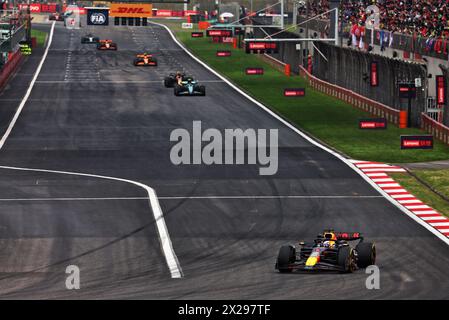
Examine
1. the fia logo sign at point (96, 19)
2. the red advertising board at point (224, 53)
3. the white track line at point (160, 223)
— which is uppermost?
the fia logo sign at point (96, 19)

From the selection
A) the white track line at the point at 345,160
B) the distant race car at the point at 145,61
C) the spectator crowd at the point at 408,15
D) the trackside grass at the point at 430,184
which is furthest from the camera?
the distant race car at the point at 145,61

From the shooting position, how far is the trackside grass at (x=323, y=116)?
Result: 190 feet

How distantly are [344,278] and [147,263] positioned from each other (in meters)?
5.64

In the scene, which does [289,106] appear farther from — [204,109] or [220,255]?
[220,255]

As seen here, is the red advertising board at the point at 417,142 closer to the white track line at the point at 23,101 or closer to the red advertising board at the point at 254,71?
the white track line at the point at 23,101

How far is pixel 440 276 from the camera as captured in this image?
1200 inches

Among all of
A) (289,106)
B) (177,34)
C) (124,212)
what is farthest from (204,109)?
(177,34)

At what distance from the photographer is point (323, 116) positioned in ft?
245

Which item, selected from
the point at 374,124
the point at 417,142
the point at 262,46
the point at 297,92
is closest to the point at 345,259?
the point at 417,142

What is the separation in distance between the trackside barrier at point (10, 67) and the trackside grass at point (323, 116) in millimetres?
17133

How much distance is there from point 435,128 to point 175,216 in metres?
25.4

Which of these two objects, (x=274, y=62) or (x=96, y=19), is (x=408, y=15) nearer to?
(x=274, y=62)

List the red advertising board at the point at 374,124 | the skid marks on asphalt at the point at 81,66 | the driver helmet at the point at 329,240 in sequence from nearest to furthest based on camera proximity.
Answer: the driver helmet at the point at 329,240
the red advertising board at the point at 374,124
the skid marks on asphalt at the point at 81,66

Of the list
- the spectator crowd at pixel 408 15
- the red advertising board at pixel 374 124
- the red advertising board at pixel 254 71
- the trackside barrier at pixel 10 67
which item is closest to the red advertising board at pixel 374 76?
the red advertising board at pixel 374 124
